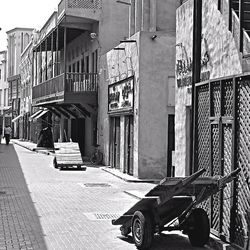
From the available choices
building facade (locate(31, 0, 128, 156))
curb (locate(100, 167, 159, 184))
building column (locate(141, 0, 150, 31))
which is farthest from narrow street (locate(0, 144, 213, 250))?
building column (locate(141, 0, 150, 31))

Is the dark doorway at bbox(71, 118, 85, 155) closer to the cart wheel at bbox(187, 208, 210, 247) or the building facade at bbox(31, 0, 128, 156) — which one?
the building facade at bbox(31, 0, 128, 156)

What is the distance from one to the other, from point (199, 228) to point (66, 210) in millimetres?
4588

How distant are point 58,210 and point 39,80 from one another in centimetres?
3825

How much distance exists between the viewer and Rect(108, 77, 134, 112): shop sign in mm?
20688

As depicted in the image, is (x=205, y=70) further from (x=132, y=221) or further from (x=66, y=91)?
(x=66, y=91)

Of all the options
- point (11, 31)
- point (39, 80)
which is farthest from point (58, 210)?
point (11, 31)

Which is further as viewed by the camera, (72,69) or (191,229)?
(72,69)

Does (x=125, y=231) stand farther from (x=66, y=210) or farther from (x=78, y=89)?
(x=78, y=89)

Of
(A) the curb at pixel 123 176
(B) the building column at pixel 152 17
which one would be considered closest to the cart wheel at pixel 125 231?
(A) the curb at pixel 123 176

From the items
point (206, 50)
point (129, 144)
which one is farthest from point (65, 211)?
point (129, 144)

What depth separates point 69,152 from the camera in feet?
77.7

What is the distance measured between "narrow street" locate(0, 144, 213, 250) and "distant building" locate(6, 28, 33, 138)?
5292 cm

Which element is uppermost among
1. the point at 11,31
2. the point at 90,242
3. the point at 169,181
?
the point at 11,31

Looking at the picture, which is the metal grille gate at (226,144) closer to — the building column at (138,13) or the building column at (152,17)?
the building column at (152,17)
